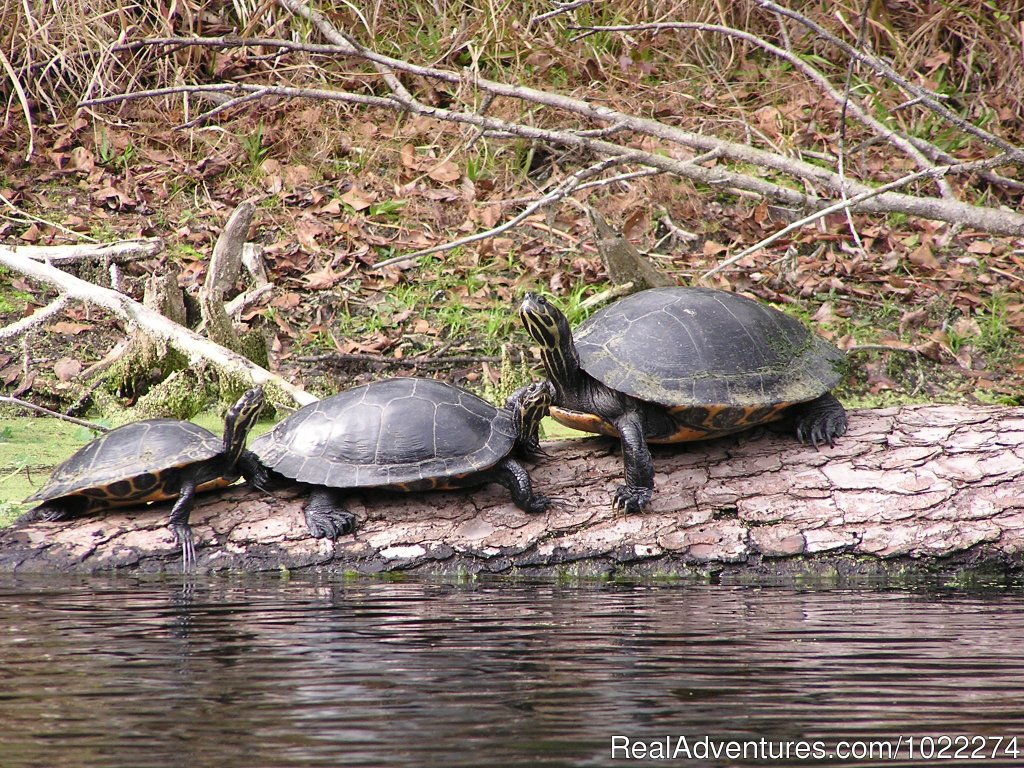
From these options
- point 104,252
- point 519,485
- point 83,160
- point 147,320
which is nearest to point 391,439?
point 519,485

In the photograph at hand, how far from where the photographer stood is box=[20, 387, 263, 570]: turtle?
16.8ft

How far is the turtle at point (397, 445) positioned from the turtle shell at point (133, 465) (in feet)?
1.06

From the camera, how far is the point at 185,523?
17.1ft

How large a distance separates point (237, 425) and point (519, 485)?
1.32 m

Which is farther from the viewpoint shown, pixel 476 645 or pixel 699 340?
pixel 699 340

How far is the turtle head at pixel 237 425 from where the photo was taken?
17.1 feet

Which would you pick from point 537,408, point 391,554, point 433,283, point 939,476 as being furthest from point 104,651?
point 433,283

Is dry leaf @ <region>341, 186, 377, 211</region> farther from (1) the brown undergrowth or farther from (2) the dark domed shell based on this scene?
(2) the dark domed shell

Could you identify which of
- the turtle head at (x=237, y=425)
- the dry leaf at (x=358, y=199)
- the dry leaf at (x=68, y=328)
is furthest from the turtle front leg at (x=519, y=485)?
the dry leaf at (x=358, y=199)

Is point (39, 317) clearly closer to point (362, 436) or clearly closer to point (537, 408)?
point (362, 436)

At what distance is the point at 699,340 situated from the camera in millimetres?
5301

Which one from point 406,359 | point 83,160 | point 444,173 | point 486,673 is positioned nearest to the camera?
point 486,673

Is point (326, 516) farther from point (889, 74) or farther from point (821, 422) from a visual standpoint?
point (889, 74)

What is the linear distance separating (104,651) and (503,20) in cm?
813
